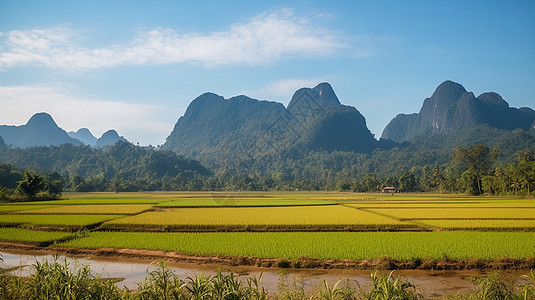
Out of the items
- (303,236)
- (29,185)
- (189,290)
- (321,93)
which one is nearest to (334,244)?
(303,236)

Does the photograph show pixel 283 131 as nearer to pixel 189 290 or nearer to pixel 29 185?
pixel 29 185

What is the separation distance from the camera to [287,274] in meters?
9.61

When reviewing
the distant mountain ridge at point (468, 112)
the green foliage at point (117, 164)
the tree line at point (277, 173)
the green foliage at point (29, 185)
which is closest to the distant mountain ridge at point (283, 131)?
the tree line at point (277, 173)

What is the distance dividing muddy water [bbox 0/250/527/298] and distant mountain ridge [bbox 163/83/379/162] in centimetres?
10949

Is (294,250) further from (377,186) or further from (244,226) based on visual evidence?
(377,186)

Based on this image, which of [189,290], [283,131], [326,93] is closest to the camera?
[189,290]

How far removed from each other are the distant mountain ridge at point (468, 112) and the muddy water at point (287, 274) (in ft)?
541

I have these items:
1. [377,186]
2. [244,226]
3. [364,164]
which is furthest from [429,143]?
[244,226]

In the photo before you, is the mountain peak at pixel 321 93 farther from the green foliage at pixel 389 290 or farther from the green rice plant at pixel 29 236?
the green foliage at pixel 389 290

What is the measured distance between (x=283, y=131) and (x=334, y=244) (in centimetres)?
13213

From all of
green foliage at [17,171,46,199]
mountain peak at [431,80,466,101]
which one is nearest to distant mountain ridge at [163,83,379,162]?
mountain peak at [431,80,466,101]

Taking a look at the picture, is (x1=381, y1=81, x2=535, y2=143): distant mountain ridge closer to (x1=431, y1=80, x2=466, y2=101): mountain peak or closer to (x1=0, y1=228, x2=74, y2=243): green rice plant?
(x1=431, y1=80, x2=466, y2=101): mountain peak

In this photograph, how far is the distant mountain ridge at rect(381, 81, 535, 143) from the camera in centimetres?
15950

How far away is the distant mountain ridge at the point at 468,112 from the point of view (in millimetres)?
159500
